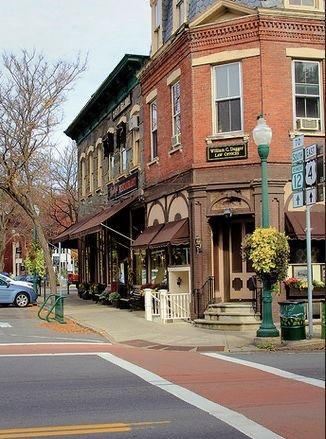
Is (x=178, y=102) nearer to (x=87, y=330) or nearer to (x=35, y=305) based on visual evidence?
(x=87, y=330)

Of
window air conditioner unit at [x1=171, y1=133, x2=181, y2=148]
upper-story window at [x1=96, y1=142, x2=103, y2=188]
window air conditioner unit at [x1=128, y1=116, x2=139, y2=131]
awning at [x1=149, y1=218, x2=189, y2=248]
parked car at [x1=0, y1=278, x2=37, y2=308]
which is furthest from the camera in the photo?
upper-story window at [x1=96, y1=142, x2=103, y2=188]

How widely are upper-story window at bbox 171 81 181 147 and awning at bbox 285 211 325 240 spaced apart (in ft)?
14.8

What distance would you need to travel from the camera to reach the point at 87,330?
756 inches

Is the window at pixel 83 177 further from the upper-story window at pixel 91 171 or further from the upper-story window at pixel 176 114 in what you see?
the upper-story window at pixel 176 114

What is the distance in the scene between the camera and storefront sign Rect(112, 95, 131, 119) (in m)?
26.2

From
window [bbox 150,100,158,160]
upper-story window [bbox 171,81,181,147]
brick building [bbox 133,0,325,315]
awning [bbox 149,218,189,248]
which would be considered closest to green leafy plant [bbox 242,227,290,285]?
brick building [bbox 133,0,325,315]

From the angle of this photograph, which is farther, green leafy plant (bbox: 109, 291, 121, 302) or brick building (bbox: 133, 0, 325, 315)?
green leafy plant (bbox: 109, 291, 121, 302)

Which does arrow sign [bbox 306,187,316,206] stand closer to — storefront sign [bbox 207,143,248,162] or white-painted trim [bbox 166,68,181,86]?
storefront sign [bbox 207,143,248,162]

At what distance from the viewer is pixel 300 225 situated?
1797 cm

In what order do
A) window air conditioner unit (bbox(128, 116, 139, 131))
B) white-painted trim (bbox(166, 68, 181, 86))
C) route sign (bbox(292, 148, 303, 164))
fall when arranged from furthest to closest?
window air conditioner unit (bbox(128, 116, 139, 131)) < white-painted trim (bbox(166, 68, 181, 86)) < route sign (bbox(292, 148, 303, 164))

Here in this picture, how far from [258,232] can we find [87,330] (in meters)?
6.90

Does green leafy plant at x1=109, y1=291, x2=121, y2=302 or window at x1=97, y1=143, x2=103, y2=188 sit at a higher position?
window at x1=97, y1=143, x2=103, y2=188

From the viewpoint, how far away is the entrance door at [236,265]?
19.0 m

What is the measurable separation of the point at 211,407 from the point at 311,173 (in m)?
7.70
